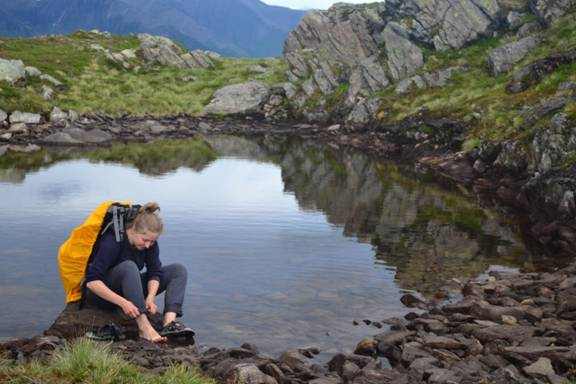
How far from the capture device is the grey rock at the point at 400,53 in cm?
7656

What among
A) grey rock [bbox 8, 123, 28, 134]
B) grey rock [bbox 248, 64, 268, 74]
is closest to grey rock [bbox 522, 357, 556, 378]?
grey rock [bbox 8, 123, 28, 134]

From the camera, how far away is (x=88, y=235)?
12.8 meters

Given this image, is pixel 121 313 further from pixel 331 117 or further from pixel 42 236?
pixel 331 117

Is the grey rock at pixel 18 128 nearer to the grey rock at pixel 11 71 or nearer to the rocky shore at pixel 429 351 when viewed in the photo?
the grey rock at pixel 11 71

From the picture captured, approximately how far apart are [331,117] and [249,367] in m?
68.8

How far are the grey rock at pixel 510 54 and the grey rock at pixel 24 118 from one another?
46329 millimetres

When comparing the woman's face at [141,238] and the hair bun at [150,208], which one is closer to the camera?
the hair bun at [150,208]

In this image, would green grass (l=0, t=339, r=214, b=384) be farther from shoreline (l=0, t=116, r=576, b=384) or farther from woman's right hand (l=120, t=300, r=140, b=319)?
woman's right hand (l=120, t=300, r=140, b=319)

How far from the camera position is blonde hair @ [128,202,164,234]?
12.4 m

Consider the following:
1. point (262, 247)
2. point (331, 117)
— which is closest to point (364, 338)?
point (262, 247)

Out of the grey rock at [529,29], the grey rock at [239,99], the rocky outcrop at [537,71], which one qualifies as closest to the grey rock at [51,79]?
the grey rock at [239,99]

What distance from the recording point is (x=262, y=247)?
2395 cm

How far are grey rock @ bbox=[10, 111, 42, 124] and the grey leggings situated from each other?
55512 millimetres

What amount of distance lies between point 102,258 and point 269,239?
12.9 m
